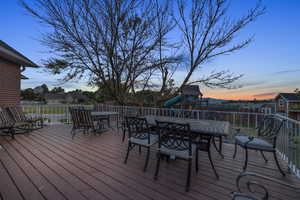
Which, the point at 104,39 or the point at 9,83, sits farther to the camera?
the point at 104,39

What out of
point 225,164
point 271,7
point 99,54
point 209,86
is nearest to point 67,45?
point 99,54

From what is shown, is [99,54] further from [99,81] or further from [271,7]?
[271,7]

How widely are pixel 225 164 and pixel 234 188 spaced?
86 cm

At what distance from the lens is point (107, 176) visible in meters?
2.26

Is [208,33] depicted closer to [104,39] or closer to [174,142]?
[104,39]

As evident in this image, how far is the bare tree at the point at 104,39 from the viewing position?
25.0 feet

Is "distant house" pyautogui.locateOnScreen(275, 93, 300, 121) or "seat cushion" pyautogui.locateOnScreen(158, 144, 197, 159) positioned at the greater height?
"distant house" pyautogui.locateOnScreen(275, 93, 300, 121)

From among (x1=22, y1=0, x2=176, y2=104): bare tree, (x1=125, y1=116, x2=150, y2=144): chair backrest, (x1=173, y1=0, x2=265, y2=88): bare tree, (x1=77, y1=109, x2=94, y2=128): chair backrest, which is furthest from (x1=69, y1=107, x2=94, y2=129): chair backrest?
(x1=173, y1=0, x2=265, y2=88): bare tree

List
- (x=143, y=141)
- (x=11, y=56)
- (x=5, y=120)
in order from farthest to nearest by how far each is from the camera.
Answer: (x=11, y=56) < (x=5, y=120) < (x=143, y=141)

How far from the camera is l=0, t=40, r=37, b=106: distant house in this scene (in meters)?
6.05

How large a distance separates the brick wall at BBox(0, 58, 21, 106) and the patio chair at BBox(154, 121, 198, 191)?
291 inches

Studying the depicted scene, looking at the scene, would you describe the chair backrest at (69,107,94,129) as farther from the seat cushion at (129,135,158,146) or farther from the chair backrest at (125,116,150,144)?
the seat cushion at (129,135,158,146)

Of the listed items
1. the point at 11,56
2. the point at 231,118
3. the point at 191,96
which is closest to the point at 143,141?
the point at 231,118

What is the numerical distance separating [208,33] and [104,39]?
19.0 feet
